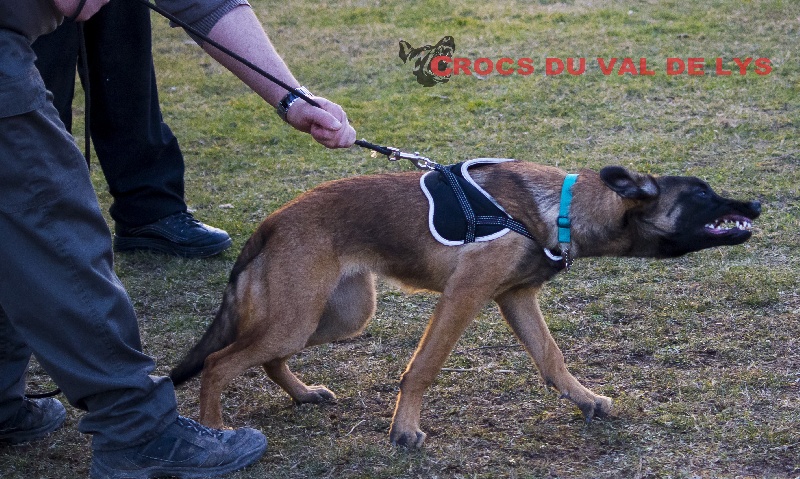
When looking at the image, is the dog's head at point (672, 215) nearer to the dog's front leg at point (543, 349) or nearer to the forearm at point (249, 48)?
the dog's front leg at point (543, 349)

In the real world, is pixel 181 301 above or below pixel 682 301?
below

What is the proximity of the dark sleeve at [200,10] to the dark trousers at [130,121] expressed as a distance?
1691mm

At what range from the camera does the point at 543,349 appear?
3.71m

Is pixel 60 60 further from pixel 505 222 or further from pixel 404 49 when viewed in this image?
pixel 404 49

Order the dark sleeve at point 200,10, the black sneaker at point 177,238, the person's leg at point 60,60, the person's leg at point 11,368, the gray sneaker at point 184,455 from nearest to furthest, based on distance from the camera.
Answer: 1. the gray sneaker at point 184,455
2. the person's leg at point 11,368
3. the dark sleeve at point 200,10
4. the person's leg at point 60,60
5. the black sneaker at point 177,238

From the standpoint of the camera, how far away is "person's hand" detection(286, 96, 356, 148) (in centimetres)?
335

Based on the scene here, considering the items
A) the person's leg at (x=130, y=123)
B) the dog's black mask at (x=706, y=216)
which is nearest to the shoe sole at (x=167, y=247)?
the person's leg at (x=130, y=123)

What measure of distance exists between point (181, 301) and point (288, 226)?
140 cm

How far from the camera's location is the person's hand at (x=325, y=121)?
335 centimetres

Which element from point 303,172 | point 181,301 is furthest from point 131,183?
point 303,172

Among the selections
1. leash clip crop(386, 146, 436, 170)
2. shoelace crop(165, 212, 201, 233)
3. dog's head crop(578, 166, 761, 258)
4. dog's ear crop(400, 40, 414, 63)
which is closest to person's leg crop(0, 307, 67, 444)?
leash clip crop(386, 146, 436, 170)

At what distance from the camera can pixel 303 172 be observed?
6285 mm

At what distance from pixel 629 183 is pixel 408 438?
1.26 metres

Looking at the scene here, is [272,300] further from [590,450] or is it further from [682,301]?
[682,301]
